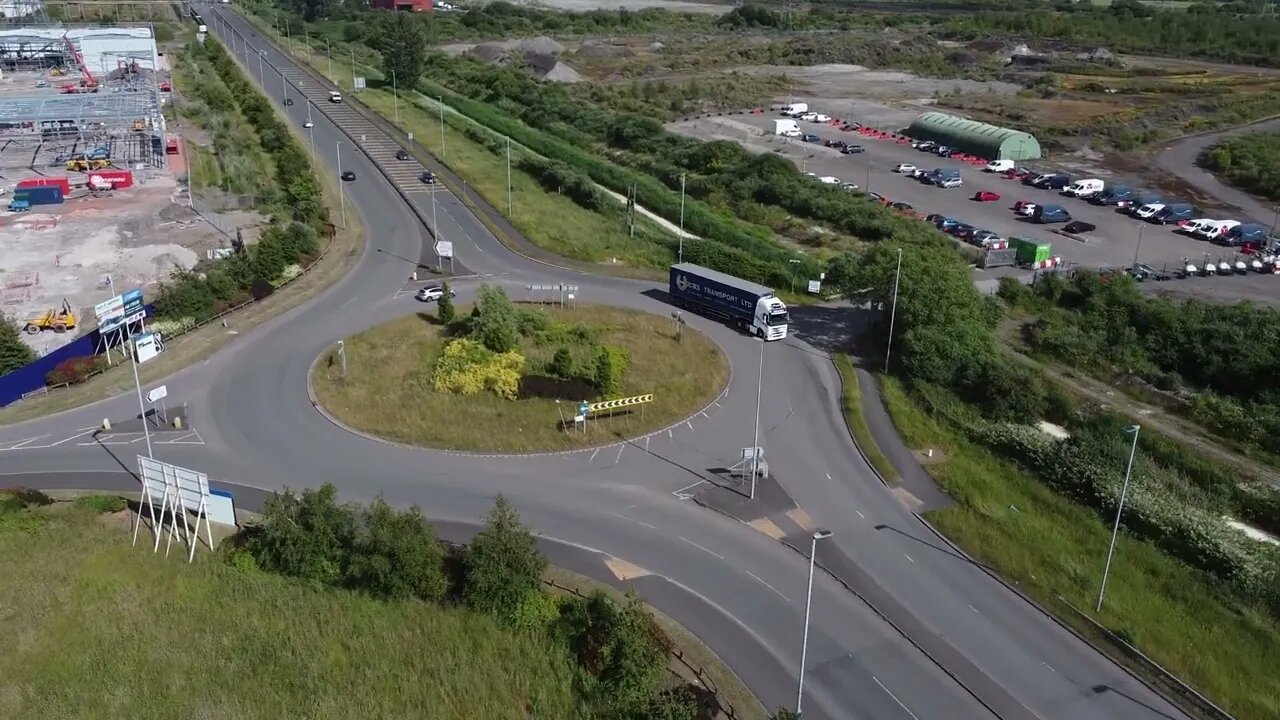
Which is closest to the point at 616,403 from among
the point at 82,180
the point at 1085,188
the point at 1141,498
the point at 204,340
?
the point at 1141,498

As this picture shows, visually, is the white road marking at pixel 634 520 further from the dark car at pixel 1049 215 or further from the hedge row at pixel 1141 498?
the dark car at pixel 1049 215

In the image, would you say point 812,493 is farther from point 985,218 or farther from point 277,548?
point 985,218

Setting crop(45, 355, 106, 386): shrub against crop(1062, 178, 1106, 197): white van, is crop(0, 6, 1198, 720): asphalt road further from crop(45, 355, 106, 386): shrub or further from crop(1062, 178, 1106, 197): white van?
crop(1062, 178, 1106, 197): white van

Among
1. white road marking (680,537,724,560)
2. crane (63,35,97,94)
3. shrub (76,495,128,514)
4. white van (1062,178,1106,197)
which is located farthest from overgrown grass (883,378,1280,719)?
crane (63,35,97,94)

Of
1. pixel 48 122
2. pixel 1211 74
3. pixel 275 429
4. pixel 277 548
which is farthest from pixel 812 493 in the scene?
pixel 1211 74

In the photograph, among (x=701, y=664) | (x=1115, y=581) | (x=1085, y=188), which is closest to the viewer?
(x=701, y=664)

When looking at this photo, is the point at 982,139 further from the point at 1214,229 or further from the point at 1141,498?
the point at 1141,498
